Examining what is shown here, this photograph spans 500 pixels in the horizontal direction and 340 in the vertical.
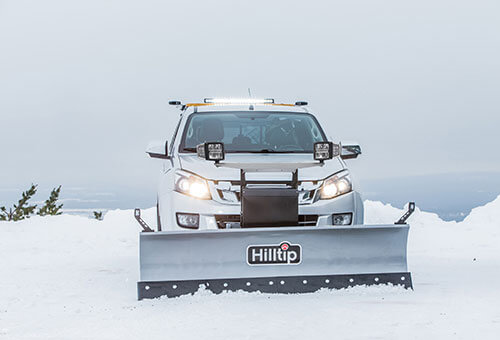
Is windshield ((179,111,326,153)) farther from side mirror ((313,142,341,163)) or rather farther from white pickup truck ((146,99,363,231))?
side mirror ((313,142,341,163))

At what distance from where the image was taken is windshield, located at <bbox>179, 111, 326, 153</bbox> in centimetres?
746

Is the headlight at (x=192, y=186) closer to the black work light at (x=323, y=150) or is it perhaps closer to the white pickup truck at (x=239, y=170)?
the white pickup truck at (x=239, y=170)

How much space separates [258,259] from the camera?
5992 millimetres

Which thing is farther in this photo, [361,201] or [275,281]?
[361,201]

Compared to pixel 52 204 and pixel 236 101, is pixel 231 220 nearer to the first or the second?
pixel 236 101

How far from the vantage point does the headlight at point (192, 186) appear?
20.8 ft

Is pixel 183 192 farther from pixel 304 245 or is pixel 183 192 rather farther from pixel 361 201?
pixel 361 201

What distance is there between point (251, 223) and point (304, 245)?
526 millimetres

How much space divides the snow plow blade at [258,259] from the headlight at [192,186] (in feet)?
1.75

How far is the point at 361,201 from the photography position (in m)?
6.71

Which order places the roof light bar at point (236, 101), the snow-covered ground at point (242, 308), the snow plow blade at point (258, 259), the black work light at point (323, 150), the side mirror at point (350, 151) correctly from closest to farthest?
the snow-covered ground at point (242, 308) → the snow plow blade at point (258, 259) → the black work light at point (323, 150) → the side mirror at point (350, 151) → the roof light bar at point (236, 101)

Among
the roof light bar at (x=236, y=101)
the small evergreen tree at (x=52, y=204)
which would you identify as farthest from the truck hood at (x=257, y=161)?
the small evergreen tree at (x=52, y=204)

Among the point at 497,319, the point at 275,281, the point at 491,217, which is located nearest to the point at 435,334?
the point at 497,319

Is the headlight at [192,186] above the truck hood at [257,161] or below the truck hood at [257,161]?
below
